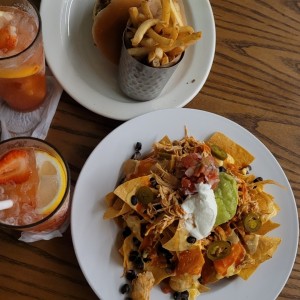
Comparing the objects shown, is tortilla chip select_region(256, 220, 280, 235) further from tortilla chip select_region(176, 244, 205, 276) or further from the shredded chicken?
the shredded chicken

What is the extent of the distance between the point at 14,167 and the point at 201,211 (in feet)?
1.53

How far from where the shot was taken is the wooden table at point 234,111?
1.27 meters

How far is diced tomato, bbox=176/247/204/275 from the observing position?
4.09 ft

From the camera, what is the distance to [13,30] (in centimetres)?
127

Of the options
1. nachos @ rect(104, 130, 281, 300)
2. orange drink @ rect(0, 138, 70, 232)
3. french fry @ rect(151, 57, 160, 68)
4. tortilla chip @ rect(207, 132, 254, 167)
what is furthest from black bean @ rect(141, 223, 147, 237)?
french fry @ rect(151, 57, 160, 68)

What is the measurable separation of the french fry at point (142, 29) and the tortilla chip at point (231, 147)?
0.35 metres

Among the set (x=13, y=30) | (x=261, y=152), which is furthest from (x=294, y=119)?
(x=13, y=30)

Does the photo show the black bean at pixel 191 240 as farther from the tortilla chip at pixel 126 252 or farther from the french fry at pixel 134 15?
the french fry at pixel 134 15

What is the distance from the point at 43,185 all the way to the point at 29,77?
31 cm

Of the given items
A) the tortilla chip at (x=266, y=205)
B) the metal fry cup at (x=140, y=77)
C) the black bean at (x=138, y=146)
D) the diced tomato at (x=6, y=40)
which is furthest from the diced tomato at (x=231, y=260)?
the diced tomato at (x=6, y=40)

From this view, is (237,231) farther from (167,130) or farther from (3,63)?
(3,63)

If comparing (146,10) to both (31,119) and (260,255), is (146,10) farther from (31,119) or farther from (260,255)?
(260,255)

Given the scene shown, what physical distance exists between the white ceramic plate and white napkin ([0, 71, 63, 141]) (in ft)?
0.66

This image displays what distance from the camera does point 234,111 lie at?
5.14 feet
